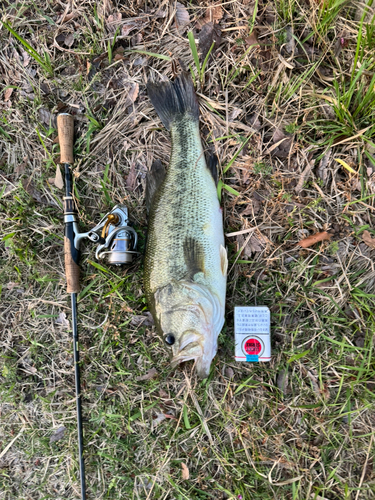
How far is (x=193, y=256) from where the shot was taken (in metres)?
2.40

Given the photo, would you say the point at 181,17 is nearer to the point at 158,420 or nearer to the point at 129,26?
the point at 129,26

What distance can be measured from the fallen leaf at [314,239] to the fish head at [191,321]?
0.89 meters

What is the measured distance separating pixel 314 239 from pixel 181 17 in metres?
2.33

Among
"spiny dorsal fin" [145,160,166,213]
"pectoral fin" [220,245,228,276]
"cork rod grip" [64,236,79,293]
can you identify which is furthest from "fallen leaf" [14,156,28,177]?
"pectoral fin" [220,245,228,276]

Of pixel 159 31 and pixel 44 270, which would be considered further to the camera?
pixel 44 270

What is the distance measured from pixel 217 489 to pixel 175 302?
5.65 ft

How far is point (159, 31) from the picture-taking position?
9.09ft

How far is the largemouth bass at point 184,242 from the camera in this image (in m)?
2.32

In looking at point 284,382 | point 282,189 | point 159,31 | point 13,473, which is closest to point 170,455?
point 284,382

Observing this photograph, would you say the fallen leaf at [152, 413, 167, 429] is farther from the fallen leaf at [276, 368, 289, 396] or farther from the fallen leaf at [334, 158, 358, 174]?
the fallen leaf at [334, 158, 358, 174]

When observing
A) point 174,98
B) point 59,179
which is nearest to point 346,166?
point 174,98

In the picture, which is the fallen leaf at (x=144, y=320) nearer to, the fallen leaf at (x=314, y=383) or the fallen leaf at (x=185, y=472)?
the fallen leaf at (x=185, y=472)

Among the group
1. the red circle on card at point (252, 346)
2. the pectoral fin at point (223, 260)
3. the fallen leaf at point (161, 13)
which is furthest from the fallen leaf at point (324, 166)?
the fallen leaf at point (161, 13)

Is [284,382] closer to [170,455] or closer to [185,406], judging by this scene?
[185,406]
